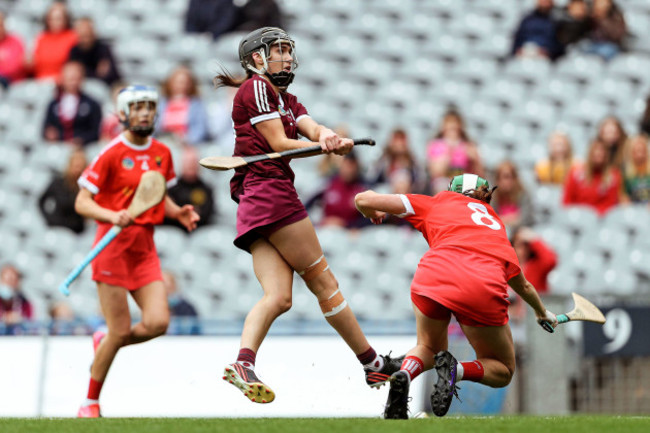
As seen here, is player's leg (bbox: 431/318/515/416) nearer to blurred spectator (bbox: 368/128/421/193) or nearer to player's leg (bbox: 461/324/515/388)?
player's leg (bbox: 461/324/515/388)

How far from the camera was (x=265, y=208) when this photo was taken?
5570mm

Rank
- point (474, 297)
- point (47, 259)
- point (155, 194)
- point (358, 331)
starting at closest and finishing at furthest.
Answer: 1. point (474, 297)
2. point (358, 331)
3. point (155, 194)
4. point (47, 259)

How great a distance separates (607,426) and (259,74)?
2.43 m

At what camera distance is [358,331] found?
19.3 ft

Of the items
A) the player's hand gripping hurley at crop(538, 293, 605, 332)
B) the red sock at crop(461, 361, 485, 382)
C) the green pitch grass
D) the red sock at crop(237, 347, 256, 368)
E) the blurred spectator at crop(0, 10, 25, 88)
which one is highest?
the blurred spectator at crop(0, 10, 25, 88)

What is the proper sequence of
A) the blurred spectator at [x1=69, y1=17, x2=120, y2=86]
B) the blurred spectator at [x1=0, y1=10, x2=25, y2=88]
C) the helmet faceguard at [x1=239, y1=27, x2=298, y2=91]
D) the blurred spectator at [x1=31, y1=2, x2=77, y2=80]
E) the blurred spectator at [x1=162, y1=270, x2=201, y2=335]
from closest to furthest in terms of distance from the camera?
the helmet faceguard at [x1=239, y1=27, x2=298, y2=91] < the blurred spectator at [x1=162, y1=270, x2=201, y2=335] < the blurred spectator at [x1=69, y1=17, x2=120, y2=86] < the blurred spectator at [x1=31, y1=2, x2=77, y2=80] < the blurred spectator at [x1=0, y1=10, x2=25, y2=88]

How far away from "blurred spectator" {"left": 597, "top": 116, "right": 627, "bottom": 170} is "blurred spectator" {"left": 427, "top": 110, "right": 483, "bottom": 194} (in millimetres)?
1284

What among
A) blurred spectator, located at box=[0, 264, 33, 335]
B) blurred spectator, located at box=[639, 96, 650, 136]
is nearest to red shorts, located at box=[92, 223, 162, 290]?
blurred spectator, located at box=[0, 264, 33, 335]

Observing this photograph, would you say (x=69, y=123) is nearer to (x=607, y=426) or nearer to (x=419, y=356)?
(x=419, y=356)

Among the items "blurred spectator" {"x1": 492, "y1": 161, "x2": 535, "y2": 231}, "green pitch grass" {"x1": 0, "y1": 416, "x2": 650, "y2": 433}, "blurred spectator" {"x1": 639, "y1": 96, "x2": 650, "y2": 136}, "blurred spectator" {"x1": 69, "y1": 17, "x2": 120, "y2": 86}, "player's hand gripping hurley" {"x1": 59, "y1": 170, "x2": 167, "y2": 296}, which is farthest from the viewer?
"blurred spectator" {"x1": 69, "y1": 17, "x2": 120, "y2": 86}

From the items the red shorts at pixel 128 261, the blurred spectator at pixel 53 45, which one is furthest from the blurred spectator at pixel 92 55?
the red shorts at pixel 128 261

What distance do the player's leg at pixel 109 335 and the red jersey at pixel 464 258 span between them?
193cm

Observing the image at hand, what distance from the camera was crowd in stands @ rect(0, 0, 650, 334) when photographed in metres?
10.7

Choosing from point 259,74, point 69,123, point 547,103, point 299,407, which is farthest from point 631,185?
point 259,74
